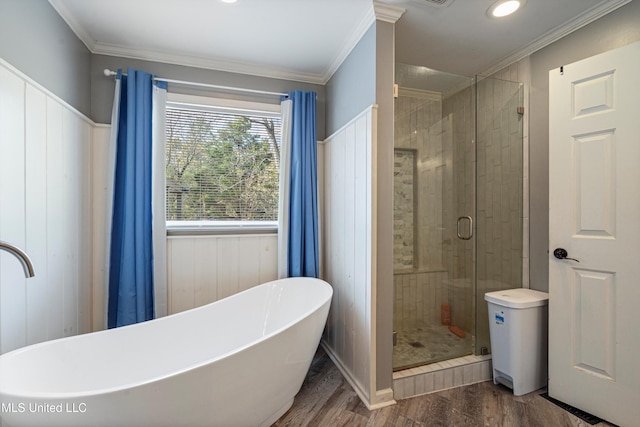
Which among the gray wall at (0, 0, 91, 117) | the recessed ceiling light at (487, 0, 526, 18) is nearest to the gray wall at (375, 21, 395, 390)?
the recessed ceiling light at (487, 0, 526, 18)

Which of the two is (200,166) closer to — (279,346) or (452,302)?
(279,346)

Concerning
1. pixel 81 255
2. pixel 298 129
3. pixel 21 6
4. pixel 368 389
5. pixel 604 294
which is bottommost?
pixel 368 389

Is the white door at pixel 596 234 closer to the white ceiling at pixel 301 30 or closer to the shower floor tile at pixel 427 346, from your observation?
the white ceiling at pixel 301 30

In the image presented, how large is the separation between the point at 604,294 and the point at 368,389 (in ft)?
4.82

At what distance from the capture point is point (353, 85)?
2131 millimetres

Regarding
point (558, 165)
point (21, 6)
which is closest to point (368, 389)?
point (558, 165)

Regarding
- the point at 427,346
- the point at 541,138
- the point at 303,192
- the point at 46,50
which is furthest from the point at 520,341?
the point at 46,50

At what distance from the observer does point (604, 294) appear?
168 cm

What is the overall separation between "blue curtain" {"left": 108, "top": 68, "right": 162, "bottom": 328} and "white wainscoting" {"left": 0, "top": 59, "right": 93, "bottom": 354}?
0.18 metres

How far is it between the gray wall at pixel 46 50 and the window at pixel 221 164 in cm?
58

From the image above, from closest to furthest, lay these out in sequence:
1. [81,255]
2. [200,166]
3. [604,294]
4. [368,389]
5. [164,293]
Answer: [604,294] < [368,389] < [81,255] < [164,293] < [200,166]

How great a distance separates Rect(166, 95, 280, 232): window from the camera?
246 centimetres

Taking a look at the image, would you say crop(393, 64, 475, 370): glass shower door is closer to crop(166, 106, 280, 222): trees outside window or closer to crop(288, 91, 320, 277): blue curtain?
crop(288, 91, 320, 277): blue curtain

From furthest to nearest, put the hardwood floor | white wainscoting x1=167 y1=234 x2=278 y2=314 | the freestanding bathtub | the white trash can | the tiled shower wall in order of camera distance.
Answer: white wainscoting x1=167 y1=234 x2=278 y2=314 < the tiled shower wall < the white trash can < the hardwood floor < the freestanding bathtub
